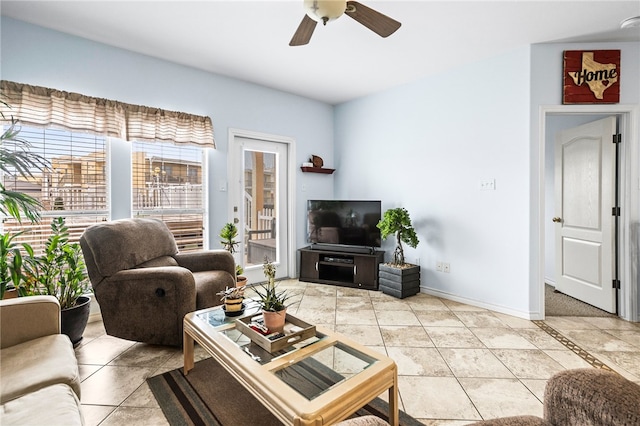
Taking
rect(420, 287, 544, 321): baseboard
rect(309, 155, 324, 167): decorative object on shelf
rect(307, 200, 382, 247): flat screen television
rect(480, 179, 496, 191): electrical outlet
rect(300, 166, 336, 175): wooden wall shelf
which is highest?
rect(309, 155, 324, 167): decorative object on shelf

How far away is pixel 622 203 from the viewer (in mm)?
3012

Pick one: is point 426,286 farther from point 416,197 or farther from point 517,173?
point 517,173

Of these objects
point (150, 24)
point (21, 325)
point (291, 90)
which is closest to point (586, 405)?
point (21, 325)

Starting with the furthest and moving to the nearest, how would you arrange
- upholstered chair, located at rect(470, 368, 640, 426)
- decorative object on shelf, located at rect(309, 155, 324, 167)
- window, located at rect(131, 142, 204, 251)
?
1. decorative object on shelf, located at rect(309, 155, 324, 167)
2. window, located at rect(131, 142, 204, 251)
3. upholstered chair, located at rect(470, 368, 640, 426)

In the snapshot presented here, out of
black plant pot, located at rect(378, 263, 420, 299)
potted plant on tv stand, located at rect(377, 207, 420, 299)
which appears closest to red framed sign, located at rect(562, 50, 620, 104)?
potted plant on tv stand, located at rect(377, 207, 420, 299)

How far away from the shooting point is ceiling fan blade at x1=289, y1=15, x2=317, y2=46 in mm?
1914

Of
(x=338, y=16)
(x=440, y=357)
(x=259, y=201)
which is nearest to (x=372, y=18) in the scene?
(x=338, y=16)

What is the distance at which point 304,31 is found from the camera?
6.59 feet

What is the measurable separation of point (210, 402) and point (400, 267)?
2.49 m

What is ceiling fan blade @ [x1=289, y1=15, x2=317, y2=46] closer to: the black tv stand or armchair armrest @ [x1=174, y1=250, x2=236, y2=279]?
armchair armrest @ [x1=174, y1=250, x2=236, y2=279]

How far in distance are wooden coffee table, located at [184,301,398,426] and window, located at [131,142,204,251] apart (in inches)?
78.3

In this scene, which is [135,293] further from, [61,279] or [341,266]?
[341,266]

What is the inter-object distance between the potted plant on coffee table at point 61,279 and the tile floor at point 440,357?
0.21m

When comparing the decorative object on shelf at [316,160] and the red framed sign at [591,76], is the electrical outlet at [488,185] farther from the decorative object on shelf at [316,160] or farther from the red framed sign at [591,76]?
the decorative object on shelf at [316,160]
